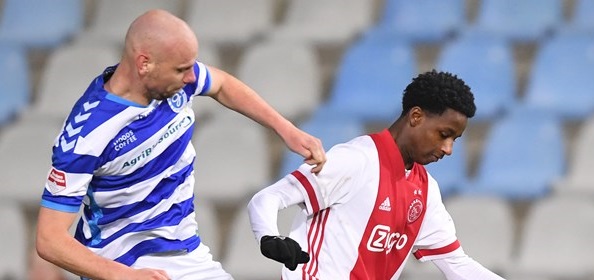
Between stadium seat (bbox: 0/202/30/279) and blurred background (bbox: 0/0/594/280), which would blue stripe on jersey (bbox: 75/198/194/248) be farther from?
stadium seat (bbox: 0/202/30/279)

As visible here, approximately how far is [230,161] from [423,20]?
1.61 m

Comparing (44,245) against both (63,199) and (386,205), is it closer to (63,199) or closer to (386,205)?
(63,199)

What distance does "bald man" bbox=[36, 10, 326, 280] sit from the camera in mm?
3840

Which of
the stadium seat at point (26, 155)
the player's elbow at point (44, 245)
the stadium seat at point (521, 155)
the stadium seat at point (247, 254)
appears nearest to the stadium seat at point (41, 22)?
the stadium seat at point (26, 155)

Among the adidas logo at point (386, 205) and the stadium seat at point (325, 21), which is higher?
the stadium seat at point (325, 21)

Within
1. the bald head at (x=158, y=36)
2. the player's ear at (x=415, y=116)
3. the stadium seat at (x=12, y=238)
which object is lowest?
the stadium seat at (x=12, y=238)

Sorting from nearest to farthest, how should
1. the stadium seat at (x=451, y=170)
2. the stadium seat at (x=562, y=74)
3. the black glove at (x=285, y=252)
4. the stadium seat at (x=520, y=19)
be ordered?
the black glove at (x=285, y=252)
the stadium seat at (x=451, y=170)
the stadium seat at (x=562, y=74)
the stadium seat at (x=520, y=19)

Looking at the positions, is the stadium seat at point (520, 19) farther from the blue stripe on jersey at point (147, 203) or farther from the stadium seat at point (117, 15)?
the blue stripe on jersey at point (147, 203)

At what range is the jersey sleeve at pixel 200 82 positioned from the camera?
4200mm

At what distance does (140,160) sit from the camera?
4.04 metres

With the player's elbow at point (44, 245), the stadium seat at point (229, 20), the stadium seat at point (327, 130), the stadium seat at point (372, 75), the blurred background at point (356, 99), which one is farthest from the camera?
the stadium seat at point (229, 20)

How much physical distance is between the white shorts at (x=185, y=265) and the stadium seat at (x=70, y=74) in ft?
13.2

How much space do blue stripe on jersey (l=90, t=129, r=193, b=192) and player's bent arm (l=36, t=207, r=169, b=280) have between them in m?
0.30

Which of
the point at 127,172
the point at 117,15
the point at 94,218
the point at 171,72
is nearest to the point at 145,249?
the point at 94,218
